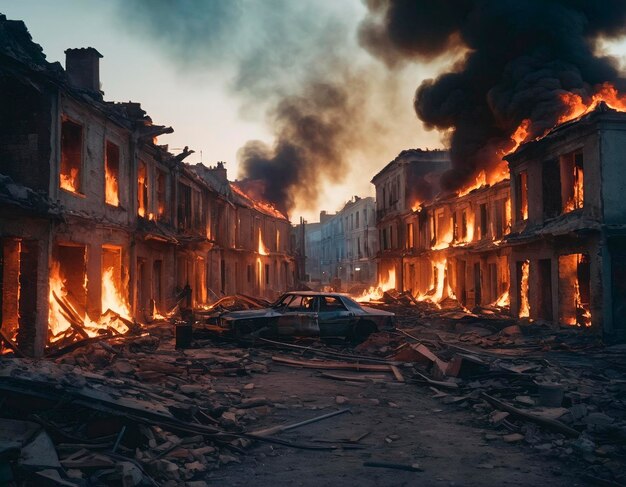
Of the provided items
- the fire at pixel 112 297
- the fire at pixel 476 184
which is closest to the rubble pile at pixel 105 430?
the fire at pixel 112 297

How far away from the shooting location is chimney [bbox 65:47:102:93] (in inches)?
721

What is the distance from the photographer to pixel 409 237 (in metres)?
39.8

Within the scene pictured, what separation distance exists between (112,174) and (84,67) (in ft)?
13.3

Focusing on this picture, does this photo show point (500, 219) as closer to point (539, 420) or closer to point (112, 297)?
point (112, 297)

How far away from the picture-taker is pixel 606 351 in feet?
46.4

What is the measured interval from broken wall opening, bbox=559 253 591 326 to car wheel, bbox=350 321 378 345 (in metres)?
7.44

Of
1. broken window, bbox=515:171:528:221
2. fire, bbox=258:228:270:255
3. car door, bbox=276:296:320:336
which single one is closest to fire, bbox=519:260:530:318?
broken window, bbox=515:171:528:221

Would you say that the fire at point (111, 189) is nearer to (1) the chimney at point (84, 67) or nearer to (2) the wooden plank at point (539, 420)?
(1) the chimney at point (84, 67)

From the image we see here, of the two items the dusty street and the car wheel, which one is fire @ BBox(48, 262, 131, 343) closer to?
the dusty street

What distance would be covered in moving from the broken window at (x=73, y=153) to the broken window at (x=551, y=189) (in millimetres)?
14837

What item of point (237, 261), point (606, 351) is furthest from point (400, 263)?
point (606, 351)

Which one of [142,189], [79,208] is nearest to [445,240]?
[142,189]

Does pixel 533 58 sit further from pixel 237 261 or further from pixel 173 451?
pixel 173 451

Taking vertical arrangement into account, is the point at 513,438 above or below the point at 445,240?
below
